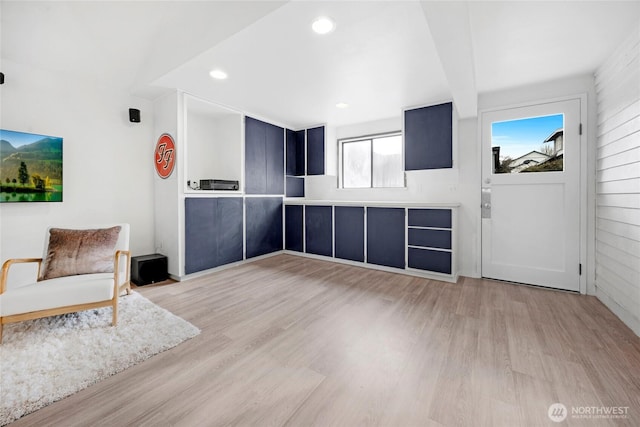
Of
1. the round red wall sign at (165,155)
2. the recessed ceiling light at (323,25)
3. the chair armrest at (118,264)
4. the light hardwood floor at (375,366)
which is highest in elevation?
the recessed ceiling light at (323,25)

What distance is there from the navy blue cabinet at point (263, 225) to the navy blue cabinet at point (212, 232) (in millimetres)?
208

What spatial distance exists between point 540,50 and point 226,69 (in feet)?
10.3

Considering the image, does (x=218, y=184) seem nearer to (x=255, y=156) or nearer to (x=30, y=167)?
(x=255, y=156)

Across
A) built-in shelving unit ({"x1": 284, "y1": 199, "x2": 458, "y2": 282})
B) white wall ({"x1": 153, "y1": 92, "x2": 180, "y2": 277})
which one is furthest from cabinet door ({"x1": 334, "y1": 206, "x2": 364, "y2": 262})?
white wall ({"x1": 153, "y1": 92, "x2": 180, "y2": 277})

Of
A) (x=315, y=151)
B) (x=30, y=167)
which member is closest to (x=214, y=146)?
(x=315, y=151)

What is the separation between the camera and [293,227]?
16.4 ft

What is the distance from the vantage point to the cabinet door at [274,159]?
15.6 feet

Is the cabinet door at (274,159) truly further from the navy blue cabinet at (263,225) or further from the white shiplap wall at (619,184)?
the white shiplap wall at (619,184)

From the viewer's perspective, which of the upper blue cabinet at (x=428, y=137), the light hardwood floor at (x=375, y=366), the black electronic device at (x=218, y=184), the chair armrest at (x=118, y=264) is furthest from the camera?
the black electronic device at (x=218, y=184)

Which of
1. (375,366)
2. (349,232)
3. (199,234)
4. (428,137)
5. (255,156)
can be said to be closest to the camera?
(375,366)

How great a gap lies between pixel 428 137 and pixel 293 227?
2767mm

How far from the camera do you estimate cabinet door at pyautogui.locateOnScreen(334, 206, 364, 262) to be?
13.7 feet

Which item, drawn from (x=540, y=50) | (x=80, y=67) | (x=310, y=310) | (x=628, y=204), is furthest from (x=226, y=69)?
(x=628, y=204)

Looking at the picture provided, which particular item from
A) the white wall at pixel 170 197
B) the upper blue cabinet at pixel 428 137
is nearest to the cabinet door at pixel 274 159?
the white wall at pixel 170 197
